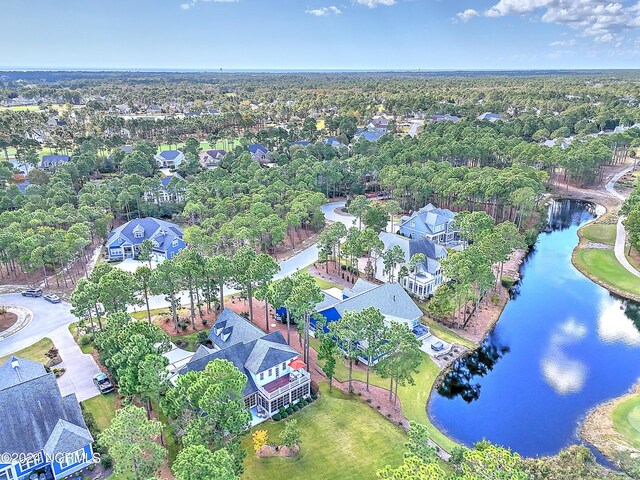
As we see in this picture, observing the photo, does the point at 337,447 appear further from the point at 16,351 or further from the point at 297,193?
the point at 297,193

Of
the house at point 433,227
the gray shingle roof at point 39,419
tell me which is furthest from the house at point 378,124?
the gray shingle roof at point 39,419

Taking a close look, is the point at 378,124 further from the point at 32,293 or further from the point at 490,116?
the point at 32,293

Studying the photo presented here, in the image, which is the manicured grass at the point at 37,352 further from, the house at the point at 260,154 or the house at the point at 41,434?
the house at the point at 260,154

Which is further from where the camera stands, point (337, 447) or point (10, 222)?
point (10, 222)

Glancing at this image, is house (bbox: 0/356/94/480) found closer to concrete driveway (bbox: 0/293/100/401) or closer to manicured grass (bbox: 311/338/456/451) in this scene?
concrete driveway (bbox: 0/293/100/401)

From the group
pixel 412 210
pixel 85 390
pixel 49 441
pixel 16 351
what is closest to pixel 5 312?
pixel 16 351

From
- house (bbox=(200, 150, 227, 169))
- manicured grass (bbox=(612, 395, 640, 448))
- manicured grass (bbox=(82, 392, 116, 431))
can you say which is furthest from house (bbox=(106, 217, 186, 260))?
manicured grass (bbox=(612, 395, 640, 448))
